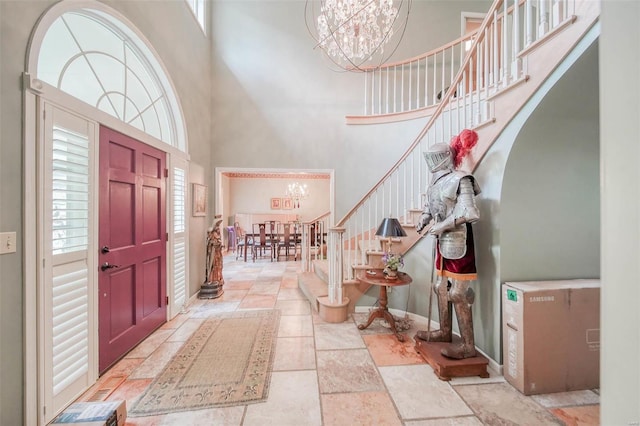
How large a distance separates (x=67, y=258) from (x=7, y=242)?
38cm

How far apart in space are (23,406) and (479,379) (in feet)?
9.64

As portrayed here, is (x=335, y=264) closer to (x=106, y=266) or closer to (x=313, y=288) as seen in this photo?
(x=313, y=288)

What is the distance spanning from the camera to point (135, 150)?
7.81 feet

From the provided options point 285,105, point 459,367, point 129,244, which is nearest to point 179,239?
point 129,244

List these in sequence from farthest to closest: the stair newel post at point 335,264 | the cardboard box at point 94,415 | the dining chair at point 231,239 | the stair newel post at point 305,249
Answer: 1. the dining chair at point 231,239
2. the stair newel post at point 305,249
3. the stair newel post at point 335,264
4. the cardboard box at point 94,415

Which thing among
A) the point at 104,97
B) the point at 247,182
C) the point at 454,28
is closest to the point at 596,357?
the point at 104,97

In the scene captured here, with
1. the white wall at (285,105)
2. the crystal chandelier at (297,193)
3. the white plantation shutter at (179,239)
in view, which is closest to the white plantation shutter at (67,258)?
the white plantation shutter at (179,239)

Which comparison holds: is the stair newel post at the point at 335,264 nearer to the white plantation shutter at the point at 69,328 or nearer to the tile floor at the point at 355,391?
the tile floor at the point at 355,391

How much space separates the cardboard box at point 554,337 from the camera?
5.89 feet

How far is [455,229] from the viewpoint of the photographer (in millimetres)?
2012

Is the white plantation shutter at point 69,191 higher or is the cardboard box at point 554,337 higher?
the white plantation shutter at point 69,191

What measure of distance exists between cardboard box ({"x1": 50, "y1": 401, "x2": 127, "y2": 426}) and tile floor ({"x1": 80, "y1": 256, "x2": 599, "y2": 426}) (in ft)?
0.40

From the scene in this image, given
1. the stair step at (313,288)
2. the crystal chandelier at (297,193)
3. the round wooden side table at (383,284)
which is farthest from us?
the crystal chandelier at (297,193)

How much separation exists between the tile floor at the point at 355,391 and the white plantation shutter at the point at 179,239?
46 centimetres
